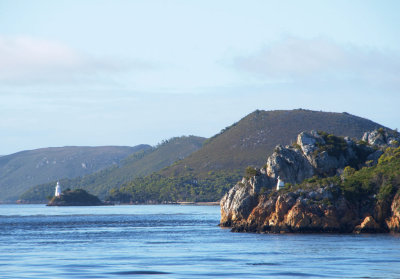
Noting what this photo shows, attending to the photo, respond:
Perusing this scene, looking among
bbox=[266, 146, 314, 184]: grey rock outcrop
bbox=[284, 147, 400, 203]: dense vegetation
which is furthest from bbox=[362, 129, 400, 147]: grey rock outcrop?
bbox=[284, 147, 400, 203]: dense vegetation

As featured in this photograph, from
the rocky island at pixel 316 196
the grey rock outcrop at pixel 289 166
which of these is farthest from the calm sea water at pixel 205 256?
the grey rock outcrop at pixel 289 166

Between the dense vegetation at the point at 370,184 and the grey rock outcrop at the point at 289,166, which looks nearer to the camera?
the dense vegetation at the point at 370,184

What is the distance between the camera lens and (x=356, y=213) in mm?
90875

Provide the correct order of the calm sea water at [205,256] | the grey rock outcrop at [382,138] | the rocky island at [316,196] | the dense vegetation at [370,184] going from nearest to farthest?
1. the calm sea water at [205,256]
2. the rocky island at [316,196]
3. the dense vegetation at [370,184]
4. the grey rock outcrop at [382,138]

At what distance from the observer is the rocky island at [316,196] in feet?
294

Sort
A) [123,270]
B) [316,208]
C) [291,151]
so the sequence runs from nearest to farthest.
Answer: [123,270]
[316,208]
[291,151]

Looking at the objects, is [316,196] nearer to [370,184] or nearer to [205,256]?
[370,184]

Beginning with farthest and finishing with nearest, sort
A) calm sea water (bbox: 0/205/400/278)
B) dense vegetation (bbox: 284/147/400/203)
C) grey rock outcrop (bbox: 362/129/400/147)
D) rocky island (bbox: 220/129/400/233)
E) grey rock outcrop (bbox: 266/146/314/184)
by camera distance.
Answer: grey rock outcrop (bbox: 362/129/400/147)
grey rock outcrop (bbox: 266/146/314/184)
dense vegetation (bbox: 284/147/400/203)
rocky island (bbox: 220/129/400/233)
calm sea water (bbox: 0/205/400/278)

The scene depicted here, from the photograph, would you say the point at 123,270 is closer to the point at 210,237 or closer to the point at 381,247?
the point at 381,247

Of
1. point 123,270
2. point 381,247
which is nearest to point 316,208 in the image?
point 381,247

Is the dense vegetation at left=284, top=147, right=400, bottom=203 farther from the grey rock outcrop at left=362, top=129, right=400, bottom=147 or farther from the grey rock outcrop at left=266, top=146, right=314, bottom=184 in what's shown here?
the grey rock outcrop at left=362, top=129, right=400, bottom=147

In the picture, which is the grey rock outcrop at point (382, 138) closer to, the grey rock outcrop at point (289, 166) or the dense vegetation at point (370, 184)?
the grey rock outcrop at point (289, 166)

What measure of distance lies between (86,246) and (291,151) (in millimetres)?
47807

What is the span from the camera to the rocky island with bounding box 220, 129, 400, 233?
8969cm
